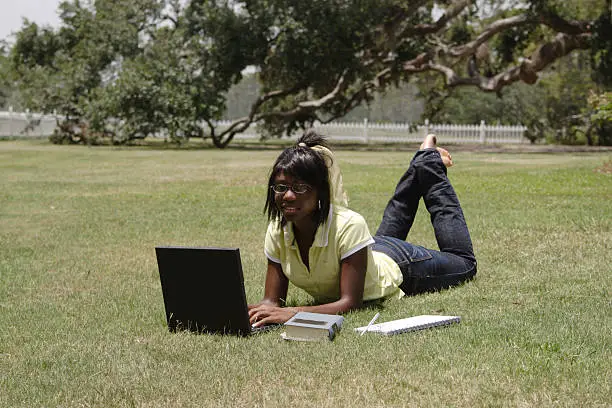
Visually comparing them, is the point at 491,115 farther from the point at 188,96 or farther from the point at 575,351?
the point at 575,351

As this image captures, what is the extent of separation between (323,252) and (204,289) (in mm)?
793

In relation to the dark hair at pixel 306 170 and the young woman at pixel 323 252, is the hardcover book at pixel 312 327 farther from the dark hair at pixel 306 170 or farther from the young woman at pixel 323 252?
the dark hair at pixel 306 170

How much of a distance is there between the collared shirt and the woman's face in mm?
180

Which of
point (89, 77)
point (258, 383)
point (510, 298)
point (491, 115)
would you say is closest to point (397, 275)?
point (510, 298)

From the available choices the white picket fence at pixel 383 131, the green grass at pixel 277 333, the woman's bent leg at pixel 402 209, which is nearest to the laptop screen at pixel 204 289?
the green grass at pixel 277 333

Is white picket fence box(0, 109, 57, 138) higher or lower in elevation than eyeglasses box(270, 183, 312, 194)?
lower

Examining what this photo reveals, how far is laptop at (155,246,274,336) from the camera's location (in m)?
4.07

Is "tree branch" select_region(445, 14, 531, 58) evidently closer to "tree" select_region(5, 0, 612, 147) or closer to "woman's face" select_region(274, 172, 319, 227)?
"tree" select_region(5, 0, 612, 147)

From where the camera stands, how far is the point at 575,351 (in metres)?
3.73

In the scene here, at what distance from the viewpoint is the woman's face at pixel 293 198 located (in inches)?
174

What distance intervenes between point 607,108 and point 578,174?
1.78 meters

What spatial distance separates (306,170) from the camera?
4.42m

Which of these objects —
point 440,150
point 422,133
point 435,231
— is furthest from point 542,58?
point 435,231

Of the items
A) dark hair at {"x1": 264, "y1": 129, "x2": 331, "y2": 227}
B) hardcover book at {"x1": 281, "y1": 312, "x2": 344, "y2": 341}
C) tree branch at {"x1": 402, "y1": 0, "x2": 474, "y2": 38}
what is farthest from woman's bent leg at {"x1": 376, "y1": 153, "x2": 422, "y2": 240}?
tree branch at {"x1": 402, "y1": 0, "x2": 474, "y2": 38}
